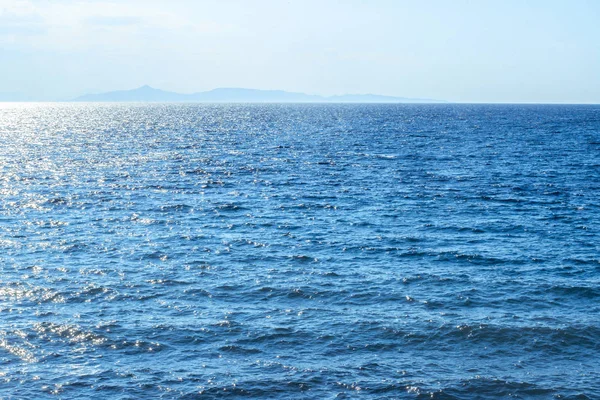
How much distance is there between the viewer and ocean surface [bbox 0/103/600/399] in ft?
87.6

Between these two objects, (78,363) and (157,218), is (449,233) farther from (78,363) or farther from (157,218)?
(78,363)

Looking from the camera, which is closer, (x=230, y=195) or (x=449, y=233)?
(x=449, y=233)

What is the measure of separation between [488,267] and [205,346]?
21.7 meters

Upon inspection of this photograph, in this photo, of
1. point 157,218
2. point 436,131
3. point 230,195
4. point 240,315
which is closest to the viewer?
point 240,315

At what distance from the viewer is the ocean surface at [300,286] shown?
26703mm

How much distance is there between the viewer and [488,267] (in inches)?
1633

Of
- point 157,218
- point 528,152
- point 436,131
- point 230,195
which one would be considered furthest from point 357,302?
point 436,131

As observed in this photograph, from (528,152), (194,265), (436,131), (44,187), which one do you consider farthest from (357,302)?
(436,131)

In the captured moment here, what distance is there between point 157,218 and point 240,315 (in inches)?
979

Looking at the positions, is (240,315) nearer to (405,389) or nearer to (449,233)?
(405,389)

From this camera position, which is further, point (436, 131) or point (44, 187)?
point (436, 131)

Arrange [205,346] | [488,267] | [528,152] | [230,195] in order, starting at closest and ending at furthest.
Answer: [205,346]
[488,267]
[230,195]
[528,152]

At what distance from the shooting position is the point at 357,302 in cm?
3538

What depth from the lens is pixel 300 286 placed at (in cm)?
3784
